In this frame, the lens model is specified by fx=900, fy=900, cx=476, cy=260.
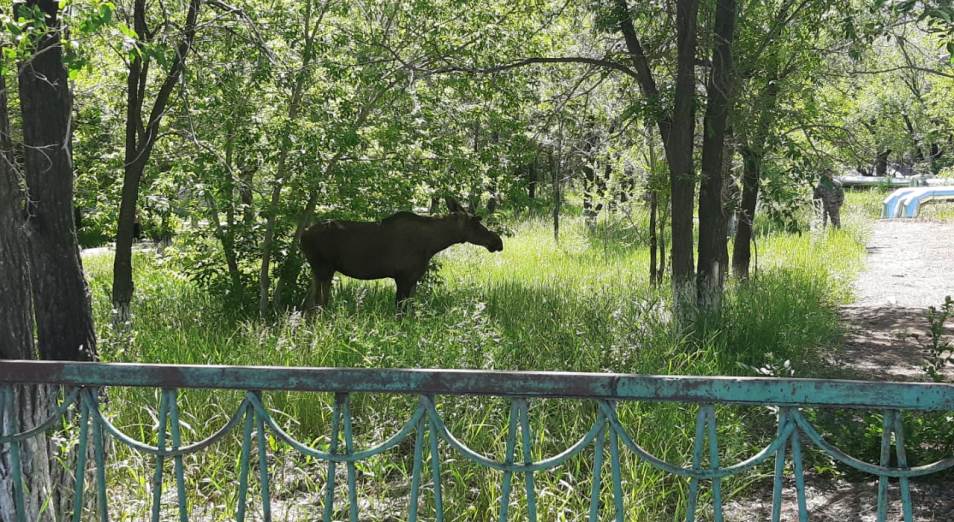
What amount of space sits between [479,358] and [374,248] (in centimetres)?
421

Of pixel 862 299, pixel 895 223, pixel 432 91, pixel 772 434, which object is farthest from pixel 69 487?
pixel 895 223

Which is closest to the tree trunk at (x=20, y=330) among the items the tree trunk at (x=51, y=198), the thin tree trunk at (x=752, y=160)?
the tree trunk at (x=51, y=198)

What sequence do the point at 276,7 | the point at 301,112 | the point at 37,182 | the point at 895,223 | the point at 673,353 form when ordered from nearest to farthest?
the point at 37,182 < the point at 673,353 < the point at 276,7 < the point at 301,112 < the point at 895,223

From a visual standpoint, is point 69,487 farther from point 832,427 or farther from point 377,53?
point 377,53

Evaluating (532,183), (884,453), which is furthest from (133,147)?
(884,453)

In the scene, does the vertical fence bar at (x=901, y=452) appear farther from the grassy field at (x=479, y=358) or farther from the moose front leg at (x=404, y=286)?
the moose front leg at (x=404, y=286)

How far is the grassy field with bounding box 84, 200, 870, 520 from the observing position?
4.91m

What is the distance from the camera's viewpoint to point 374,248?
1052 cm

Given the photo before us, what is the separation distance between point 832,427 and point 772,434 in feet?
1.57

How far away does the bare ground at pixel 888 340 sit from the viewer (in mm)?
4918

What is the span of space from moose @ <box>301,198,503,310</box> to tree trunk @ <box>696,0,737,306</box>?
3000 mm

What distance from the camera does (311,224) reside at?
10.9 metres

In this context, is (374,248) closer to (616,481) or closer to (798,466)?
(616,481)

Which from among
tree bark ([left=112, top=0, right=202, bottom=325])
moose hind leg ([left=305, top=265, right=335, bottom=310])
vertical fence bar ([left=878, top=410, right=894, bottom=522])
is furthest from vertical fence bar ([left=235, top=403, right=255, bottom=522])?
moose hind leg ([left=305, top=265, right=335, bottom=310])
